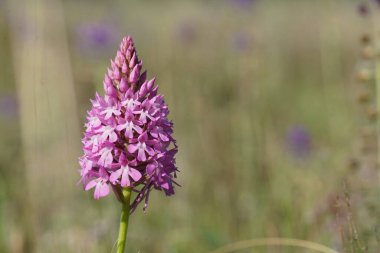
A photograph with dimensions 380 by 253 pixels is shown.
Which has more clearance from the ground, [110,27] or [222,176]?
[110,27]

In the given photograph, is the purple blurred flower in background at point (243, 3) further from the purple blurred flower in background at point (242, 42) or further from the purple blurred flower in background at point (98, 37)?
the purple blurred flower in background at point (98, 37)

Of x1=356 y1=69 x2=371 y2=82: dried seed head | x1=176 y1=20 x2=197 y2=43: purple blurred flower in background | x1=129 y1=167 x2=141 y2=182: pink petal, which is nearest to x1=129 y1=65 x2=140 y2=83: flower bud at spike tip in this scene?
x1=129 y1=167 x2=141 y2=182: pink petal

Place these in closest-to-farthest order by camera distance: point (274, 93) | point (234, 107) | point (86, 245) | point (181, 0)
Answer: point (86, 245) < point (234, 107) < point (274, 93) < point (181, 0)

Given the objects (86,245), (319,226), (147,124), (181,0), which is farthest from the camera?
(181,0)

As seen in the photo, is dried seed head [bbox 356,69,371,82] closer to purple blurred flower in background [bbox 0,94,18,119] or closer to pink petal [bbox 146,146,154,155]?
pink petal [bbox 146,146,154,155]

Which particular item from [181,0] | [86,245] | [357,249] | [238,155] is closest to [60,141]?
[238,155]

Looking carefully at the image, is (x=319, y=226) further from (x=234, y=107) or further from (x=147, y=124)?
(x=234, y=107)

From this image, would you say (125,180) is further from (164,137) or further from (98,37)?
(98,37)
